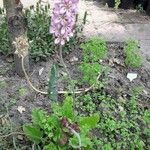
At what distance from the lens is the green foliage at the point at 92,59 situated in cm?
401

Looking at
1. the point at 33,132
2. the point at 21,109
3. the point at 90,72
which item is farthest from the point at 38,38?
the point at 33,132

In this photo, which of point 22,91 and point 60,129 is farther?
point 22,91

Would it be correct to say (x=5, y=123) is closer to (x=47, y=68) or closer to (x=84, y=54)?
(x=47, y=68)

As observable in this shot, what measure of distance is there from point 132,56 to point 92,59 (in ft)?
1.45

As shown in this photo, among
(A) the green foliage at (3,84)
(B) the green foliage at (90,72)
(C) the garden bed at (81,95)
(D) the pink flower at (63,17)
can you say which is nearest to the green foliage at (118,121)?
(C) the garden bed at (81,95)

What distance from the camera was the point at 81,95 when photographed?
402cm

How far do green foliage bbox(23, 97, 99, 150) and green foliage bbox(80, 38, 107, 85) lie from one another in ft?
2.38

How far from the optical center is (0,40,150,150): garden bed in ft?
12.1

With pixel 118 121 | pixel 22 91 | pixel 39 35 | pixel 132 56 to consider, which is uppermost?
pixel 39 35

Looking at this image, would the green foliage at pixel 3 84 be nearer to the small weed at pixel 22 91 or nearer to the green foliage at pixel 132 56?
the small weed at pixel 22 91

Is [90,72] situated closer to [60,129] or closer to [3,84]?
[3,84]

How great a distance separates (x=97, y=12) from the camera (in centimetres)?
575

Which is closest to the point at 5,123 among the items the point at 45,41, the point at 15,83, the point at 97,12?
the point at 15,83

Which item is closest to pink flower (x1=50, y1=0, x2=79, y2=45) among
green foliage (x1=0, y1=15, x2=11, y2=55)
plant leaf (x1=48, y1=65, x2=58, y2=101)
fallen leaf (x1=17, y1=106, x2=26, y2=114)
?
plant leaf (x1=48, y1=65, x2=58, y2=101)
